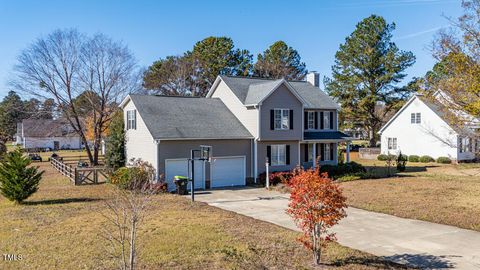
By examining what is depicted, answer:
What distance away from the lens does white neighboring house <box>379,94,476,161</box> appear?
38656 millimetres

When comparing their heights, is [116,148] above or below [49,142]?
below

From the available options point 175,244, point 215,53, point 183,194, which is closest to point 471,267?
point 175,244

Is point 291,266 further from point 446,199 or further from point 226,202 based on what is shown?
point 446,199

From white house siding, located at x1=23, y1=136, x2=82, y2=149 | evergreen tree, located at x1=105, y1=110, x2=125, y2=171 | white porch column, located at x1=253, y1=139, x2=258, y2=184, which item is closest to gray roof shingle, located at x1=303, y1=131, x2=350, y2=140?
white porch column, located at x1=253, y1=139, x2=258, y2=184

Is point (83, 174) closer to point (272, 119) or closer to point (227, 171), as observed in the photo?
point (227, 171)

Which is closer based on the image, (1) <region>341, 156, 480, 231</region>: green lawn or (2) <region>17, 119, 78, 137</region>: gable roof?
(1) <region>341, 156, 480, 231</region>: green lawn

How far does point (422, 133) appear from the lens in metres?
41.3

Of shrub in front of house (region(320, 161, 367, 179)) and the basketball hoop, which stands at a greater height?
the basketball hoop

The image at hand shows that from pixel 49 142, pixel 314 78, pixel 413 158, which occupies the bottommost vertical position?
pixel 413 158

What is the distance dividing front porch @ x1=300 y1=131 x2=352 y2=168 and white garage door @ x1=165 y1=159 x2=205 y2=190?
8.24 metres

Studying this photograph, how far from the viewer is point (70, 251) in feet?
34.5

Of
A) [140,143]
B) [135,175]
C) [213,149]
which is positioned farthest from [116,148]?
[213,149]

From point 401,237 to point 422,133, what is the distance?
3266cm

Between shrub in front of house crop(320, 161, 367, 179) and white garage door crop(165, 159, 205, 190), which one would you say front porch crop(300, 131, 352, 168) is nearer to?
shrub in front of house crop(320, 161, 367, 179)
